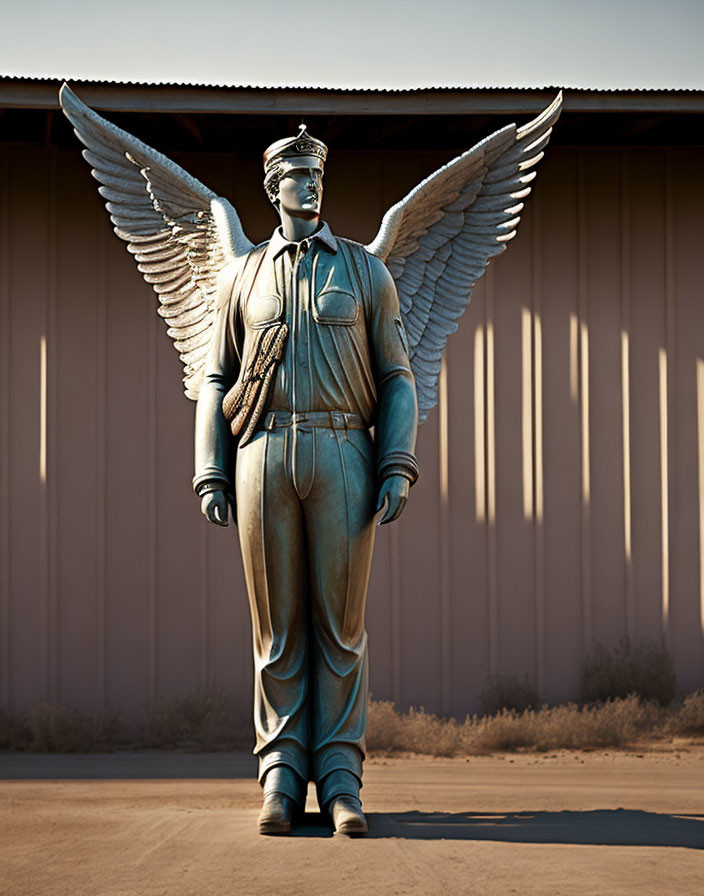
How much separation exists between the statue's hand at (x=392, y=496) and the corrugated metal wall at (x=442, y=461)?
459 centimetres

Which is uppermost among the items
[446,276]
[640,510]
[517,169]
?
[517,169]

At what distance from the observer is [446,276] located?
606 cm

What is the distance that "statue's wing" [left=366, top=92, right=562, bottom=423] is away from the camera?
5871 millimetres

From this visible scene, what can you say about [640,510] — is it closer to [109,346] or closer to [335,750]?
[109,346]

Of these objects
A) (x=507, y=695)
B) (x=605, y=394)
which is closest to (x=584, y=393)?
(x=605, y=394)

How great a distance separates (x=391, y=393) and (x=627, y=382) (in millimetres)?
5016

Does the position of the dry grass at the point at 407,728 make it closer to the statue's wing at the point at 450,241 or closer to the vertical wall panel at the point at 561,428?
the vertical wall panel at the point at 561,428

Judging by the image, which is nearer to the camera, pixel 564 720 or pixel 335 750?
pixel 335 750

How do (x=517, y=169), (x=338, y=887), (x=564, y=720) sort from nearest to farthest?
(x=338, y=887) < (x=517, y=169) < (x=564, y=720)

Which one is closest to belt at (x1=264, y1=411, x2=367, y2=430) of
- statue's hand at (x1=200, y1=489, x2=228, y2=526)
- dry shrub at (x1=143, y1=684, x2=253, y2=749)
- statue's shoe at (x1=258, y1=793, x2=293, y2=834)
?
statue's hand at (x1=200, y1=489, x2=228, y2=526)

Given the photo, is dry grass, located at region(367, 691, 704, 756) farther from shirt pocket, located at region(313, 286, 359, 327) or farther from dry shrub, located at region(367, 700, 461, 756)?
shirt pocket, located at region(313, 286, 359, 327)

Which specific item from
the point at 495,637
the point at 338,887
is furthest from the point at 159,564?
the point at 338,887

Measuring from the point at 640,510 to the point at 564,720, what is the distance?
1876 mm

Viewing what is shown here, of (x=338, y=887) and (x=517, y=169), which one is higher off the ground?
(x=517, y=169)
